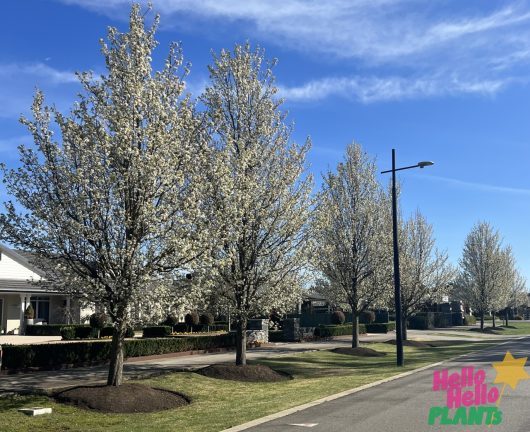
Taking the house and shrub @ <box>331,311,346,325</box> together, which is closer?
the house

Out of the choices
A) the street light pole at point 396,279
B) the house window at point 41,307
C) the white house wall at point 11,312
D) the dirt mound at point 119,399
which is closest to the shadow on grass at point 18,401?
the dirt mound at point 119,399

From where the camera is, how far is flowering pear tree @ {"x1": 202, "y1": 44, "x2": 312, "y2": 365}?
1764 cm

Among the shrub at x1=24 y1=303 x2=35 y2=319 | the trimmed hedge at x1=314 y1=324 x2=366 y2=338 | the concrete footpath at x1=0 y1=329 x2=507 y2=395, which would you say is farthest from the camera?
the trimmed hedge at x1=314 y1=324 x2=366 y2=338

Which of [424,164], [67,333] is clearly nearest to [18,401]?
[424,164]

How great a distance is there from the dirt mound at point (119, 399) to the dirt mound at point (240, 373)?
383cm

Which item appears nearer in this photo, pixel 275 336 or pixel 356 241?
pixel 356 241

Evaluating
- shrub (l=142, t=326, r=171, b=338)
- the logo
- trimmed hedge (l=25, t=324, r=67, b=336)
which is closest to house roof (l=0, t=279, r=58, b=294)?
trimmed hedge (l=25, t=324, r=67, b=336)

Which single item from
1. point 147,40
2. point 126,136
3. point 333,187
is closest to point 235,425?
point 126,136

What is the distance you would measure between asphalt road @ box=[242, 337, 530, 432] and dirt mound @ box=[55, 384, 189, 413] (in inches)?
133

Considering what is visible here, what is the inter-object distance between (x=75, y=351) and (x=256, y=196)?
28.4ft

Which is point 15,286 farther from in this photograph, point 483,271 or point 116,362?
point 483,271

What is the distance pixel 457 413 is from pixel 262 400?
4.80m

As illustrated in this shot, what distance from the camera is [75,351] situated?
19.5 m

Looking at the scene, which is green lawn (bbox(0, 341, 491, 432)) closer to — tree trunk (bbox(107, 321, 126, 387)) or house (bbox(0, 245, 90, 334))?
tree trunk (bbox(107, 321, 126, 387))
